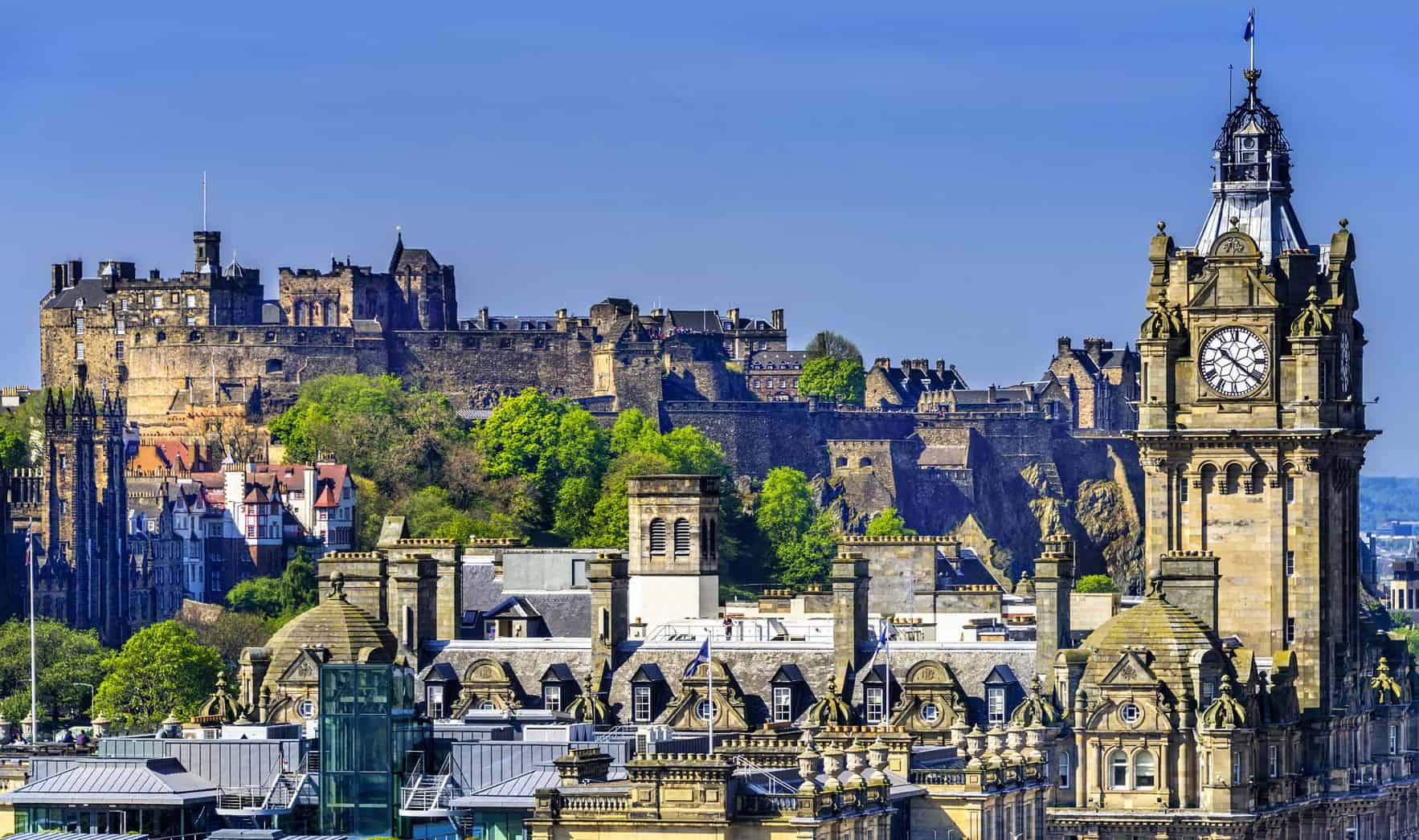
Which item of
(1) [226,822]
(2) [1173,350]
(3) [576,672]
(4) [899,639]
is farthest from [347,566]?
(1) [226,822]

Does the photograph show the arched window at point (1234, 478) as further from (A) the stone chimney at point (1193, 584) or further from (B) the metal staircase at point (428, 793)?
(B) the metal staircase at point (428, 793)

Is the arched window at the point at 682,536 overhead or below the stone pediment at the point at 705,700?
overhead

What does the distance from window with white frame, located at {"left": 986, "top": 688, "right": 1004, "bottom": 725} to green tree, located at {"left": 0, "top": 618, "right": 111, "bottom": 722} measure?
61.4m

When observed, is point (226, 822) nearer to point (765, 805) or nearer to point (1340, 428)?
point (765, 805)

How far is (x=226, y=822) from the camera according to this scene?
83.9 metres

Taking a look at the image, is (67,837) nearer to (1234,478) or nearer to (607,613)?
(607,613)

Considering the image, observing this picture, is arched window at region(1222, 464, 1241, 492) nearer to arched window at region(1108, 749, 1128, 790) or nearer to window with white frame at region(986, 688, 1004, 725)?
window with white frame at region(986, 688, 1004, 725)

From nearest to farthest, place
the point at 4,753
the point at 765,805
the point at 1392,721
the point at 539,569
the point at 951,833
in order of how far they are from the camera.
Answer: the point at 765,805
the point at 951,833
the point at 4,753
the point at 1392,721
the point at 539,569

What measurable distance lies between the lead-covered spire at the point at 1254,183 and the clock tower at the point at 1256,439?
173cm

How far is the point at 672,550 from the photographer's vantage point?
121 metres

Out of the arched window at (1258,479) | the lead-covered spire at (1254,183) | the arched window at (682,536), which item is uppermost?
the lead-covered spire at (1254,183)

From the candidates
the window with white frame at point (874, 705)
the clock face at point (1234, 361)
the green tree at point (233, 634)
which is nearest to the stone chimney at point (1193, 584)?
the clock face at point (1234, 361)

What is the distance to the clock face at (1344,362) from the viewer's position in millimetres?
114500

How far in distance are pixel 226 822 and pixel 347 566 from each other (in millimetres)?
28184
